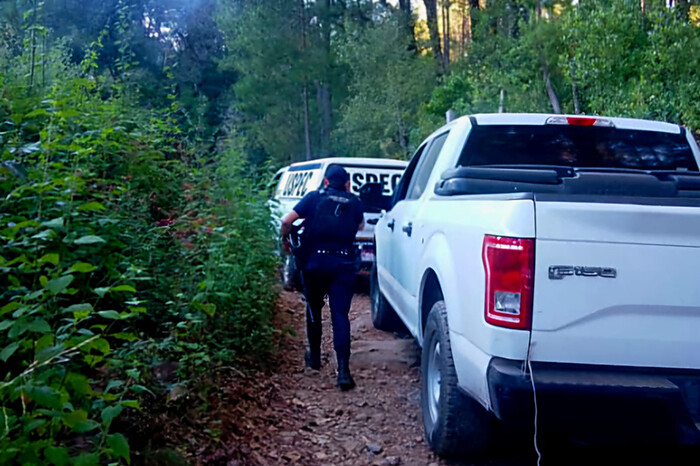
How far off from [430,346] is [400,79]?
2555 cm

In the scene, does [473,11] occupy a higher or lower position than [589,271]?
higher

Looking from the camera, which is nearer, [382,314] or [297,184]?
[382,314]

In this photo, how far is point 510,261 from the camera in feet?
9.23

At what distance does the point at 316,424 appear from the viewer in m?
4.65

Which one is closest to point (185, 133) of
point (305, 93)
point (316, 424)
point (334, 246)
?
point (334, 246)

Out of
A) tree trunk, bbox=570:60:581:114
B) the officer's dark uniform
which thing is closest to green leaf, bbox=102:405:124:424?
the officer's dark uniform

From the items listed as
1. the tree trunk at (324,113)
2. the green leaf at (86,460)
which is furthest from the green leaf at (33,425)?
the tree trunk at (324,113)

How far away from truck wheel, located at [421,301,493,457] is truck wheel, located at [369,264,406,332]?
2963 mm

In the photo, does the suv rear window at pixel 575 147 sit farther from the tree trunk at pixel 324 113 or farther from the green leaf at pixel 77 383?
the tree trunk at pixel 324 113

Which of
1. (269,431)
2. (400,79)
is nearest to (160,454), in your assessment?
(269,431)

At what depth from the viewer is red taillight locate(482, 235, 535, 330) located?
277cm

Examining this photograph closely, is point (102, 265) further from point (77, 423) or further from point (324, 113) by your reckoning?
point (324, 113)

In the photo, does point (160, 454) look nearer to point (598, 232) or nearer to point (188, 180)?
point (598, 232)

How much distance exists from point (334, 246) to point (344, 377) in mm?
1130
